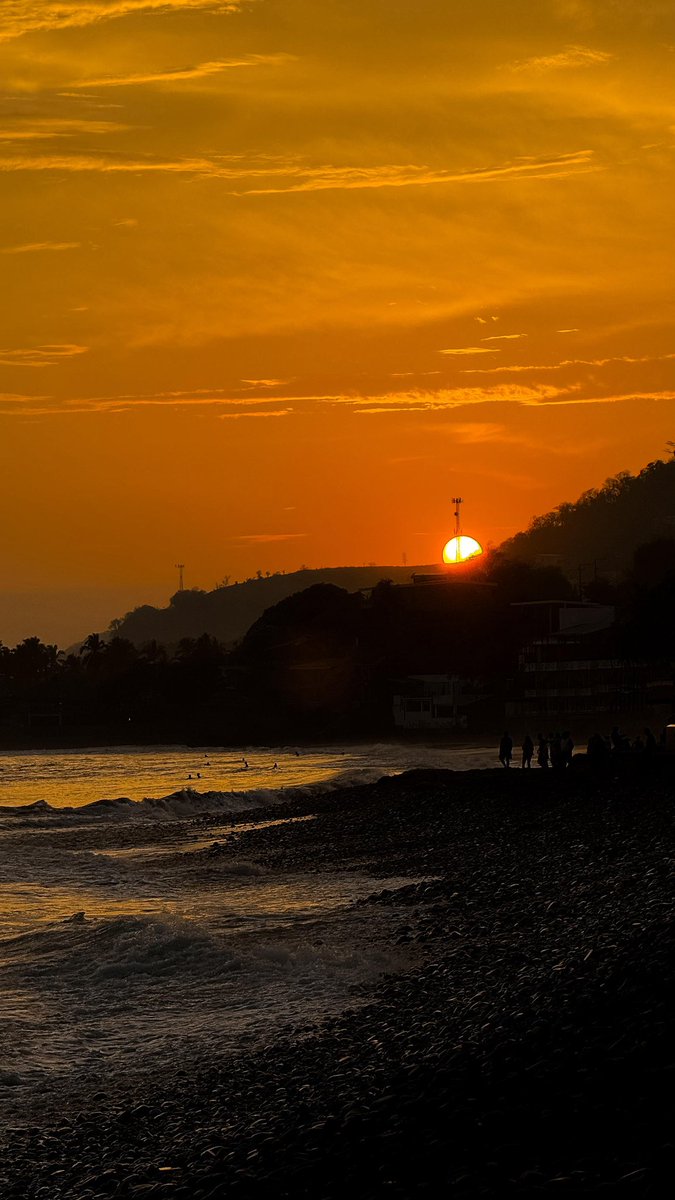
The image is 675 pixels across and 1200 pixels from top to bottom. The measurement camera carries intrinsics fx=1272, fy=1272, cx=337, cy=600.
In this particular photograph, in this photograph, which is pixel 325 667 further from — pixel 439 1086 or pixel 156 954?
pixel 439 1086

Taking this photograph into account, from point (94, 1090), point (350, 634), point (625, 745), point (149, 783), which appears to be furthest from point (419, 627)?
point (94, 1090)

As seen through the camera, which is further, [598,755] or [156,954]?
[598,755]

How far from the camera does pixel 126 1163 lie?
12.1 meters

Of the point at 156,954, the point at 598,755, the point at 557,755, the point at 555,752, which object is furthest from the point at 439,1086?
the point at 555,752

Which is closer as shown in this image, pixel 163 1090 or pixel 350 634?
pixel 163 1090

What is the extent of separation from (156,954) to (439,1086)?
11.8 metres

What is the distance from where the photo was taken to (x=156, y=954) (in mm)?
22562

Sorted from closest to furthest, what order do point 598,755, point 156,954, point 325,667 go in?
1. point 156,954
2. point 598,755
3. point 325,667

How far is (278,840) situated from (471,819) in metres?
6.64

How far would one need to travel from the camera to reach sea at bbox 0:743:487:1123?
1677 centimetres

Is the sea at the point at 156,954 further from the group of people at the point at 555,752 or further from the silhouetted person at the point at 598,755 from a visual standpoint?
the silhouetted person at the point at 598,755

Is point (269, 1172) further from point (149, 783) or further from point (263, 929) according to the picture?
point (149, 783)

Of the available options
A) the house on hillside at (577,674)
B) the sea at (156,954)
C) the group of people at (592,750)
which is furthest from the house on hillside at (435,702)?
the sea at (156,954)

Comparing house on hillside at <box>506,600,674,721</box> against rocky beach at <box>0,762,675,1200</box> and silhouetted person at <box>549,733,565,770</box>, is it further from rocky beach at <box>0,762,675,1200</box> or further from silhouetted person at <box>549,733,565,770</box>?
rocky beach at <box>0,762,675,1200</box>
